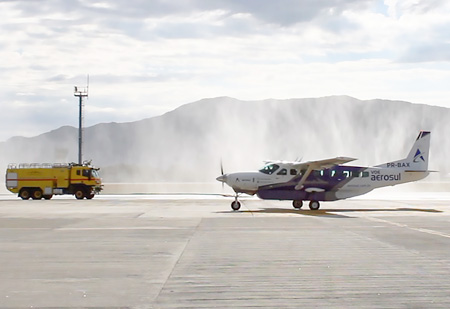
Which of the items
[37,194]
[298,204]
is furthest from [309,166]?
[37,194]

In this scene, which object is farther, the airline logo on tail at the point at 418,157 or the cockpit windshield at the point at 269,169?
the airline logo on tail at the point at 418,157

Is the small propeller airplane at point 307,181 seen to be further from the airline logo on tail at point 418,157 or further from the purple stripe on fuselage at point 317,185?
the airline logo on tail at point 418,157

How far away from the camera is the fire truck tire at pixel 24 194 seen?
182 feet

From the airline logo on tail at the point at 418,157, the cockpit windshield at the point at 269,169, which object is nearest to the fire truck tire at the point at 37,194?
the cockpit windshield at the point at 269,169

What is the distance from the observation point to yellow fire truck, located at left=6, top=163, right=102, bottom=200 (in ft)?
183

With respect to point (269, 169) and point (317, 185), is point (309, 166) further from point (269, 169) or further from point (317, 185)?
point (269, 169)

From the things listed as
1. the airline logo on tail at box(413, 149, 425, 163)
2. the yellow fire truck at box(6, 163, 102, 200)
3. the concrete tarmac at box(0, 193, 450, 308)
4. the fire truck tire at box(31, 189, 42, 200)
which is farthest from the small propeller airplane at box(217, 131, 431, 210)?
the fire truck tire at box(31, 189, 42, 200)

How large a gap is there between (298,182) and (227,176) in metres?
3.97

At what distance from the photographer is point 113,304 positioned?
9086 millimetres

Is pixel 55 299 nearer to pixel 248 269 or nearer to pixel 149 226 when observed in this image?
pixel 248 269

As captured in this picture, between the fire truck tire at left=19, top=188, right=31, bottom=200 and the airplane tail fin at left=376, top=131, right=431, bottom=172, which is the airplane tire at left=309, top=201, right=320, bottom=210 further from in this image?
the fire truck tire at left=19, top=188, right=31, bottom=200

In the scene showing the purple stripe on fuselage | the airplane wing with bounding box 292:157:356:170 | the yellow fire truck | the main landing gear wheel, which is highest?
the airplane wing with bounding box 292:157:356:170

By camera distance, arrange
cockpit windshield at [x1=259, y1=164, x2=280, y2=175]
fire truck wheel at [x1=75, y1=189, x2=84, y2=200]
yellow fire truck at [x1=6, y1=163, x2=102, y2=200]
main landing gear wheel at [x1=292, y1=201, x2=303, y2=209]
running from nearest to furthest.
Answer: cockpit windshield at [x1=259, y1=164, x2=280, y2=175], main landing gear wheel at [x1=292, y1=201, x2=303, y2=209], yellow fire truck at [x1=6, y1=163, x2=102, y2=200], fire truck wheel at [x1=75, y1=189, x2=84, y2=200]

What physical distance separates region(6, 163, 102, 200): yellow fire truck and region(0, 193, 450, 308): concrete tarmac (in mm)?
33387
